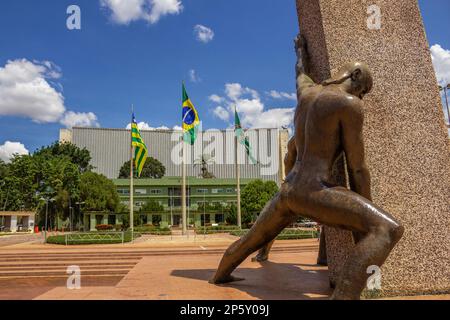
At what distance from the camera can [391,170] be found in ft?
15.8

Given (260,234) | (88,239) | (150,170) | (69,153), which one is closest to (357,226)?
(260,234)

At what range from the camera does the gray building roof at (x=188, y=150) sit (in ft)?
222

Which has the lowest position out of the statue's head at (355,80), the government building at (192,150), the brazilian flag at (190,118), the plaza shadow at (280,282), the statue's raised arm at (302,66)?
the plaza shadow at (280,282)

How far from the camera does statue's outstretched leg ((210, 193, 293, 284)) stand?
451 centimetres

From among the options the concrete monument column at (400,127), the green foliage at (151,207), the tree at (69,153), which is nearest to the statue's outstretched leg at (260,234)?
the concrete monument column at (400,127)

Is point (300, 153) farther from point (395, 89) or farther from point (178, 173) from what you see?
point (178, 173)

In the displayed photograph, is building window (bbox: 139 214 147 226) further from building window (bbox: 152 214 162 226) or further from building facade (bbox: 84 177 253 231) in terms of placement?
building facade (bbox: 84 177 253 231)

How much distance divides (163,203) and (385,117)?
157 ft

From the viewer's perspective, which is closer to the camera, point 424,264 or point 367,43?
point 424,264

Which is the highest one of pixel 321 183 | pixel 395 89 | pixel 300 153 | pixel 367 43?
pixel 367 43

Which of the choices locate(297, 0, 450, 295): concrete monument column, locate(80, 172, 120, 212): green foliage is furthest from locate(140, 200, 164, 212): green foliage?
locate(297, 0, 450, 295): concrete monument column

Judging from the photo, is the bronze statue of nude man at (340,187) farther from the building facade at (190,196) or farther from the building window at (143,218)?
the building facade at (190,196)

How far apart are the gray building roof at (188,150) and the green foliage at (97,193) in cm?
2416
